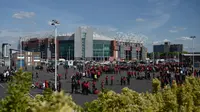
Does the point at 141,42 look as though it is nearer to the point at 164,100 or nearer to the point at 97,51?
the point at 97,51

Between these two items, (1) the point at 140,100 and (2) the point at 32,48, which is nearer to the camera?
(1) the point at 140,100

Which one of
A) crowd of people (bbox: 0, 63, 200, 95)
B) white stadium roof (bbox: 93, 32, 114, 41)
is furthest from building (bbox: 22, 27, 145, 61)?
crowd of people (bbox: 0, 63, 200, 95)

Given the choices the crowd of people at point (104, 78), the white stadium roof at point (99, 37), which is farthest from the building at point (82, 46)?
the crowd of people at point (104, 78)

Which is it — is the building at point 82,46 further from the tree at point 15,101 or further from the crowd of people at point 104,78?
the tree at point 15,101

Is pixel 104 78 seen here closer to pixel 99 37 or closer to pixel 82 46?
pixel 82 46

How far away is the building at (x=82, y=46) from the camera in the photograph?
382 ft

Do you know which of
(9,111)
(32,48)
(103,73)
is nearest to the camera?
(9,111)

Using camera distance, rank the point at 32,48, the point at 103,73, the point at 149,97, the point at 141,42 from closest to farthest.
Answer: the point at 149,97
the point at 103,73
the point at 32,48
the point at 141,42

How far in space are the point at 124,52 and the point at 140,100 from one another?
134934 millimetres

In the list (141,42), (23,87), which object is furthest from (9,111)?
(141,42)

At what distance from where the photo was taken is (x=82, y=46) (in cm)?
11675

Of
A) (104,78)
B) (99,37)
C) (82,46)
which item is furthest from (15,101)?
Result: (99,37)

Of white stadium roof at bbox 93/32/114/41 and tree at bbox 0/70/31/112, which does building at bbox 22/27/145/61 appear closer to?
white stadium roof at bbox 93/32/114/41

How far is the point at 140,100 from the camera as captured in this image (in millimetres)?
7102
